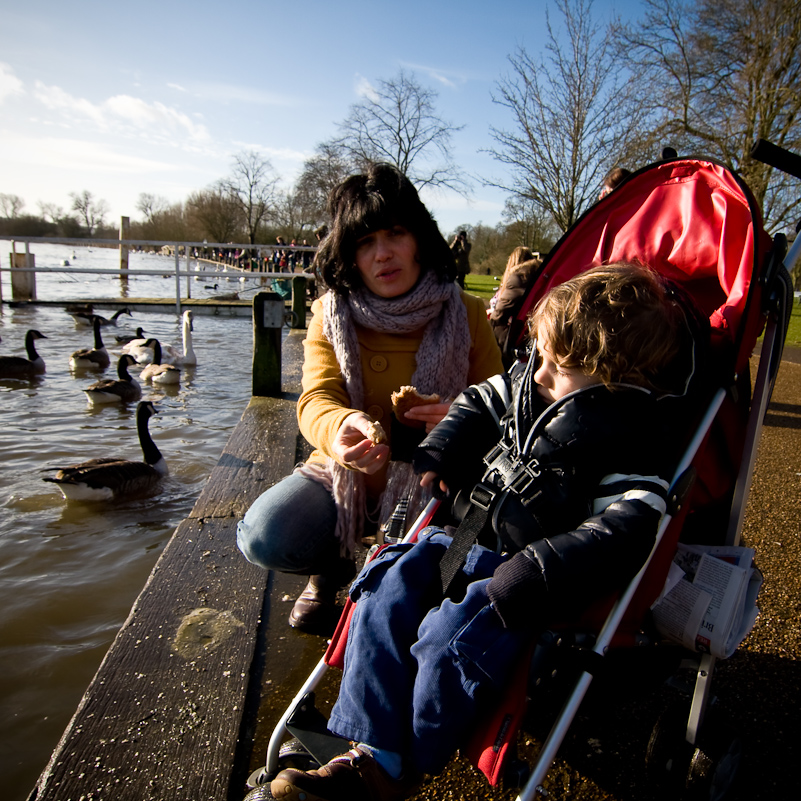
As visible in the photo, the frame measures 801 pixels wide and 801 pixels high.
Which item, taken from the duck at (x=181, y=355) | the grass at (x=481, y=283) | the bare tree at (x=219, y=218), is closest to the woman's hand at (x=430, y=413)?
the duck at (x=181, y=355)

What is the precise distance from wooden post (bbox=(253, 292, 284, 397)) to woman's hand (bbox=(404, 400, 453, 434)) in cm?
384

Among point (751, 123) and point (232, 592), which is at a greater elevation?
point (751, 123)

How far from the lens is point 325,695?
2.08 meters

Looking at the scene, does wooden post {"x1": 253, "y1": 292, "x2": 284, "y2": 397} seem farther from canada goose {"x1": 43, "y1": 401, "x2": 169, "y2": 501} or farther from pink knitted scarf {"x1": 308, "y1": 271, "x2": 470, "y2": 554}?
pink knitted scarf {"x1": 308, "y1": 271, "x2": 470, "y2": 554}

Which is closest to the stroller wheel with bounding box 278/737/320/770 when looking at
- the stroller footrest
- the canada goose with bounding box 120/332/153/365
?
the stroller footrest

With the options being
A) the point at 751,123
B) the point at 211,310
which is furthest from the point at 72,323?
the point at 751,123

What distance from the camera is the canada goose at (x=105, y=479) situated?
168 inches

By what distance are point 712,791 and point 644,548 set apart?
2.71 ft

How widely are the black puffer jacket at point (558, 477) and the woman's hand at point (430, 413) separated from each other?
19 cm

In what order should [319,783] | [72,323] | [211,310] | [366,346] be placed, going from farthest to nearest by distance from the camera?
[211,310]
[72,323]
[366,346]
[319,783]

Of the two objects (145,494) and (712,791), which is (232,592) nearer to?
(712,791)

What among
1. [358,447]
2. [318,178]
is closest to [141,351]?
[358,447]

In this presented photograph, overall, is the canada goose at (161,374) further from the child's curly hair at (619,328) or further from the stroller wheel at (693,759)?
the stroller wheel at (693,759)

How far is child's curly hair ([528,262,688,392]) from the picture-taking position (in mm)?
1646
